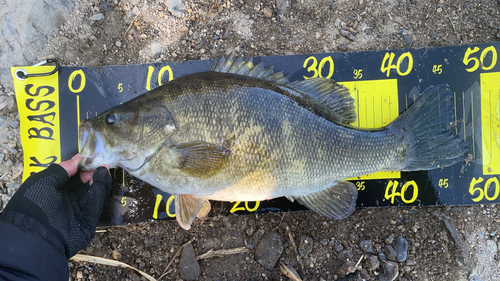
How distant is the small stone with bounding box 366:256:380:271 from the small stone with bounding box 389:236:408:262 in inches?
7.5

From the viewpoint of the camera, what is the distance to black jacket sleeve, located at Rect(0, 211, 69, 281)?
1820 mm

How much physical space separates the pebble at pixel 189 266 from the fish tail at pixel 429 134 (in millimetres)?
1977

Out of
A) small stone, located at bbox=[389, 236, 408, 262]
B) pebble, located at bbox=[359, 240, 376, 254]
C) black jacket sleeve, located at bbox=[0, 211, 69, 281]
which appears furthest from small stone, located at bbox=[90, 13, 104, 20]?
small stone, located at bbox=[389, 236, 408, 262]

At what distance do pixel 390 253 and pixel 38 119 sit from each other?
3.43 m

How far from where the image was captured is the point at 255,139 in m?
1.97

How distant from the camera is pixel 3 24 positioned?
260cm

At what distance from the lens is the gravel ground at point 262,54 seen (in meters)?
2.54

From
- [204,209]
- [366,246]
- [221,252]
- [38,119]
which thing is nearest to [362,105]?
[366,246]

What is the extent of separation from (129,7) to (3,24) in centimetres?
117

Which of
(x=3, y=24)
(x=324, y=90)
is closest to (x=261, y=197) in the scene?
(x=324, y=90)

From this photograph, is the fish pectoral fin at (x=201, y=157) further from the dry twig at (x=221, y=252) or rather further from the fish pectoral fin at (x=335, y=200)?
the dry twig at (x=221, y=252)

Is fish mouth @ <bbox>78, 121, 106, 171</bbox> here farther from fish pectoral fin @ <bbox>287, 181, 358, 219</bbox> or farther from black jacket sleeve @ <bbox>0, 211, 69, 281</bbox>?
fish pectoral fin @ <bbox>287, 181, 358, 219</bbox>

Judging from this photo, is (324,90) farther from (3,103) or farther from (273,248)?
(3,103)

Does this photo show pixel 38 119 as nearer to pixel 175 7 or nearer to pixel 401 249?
pixel 175 7
